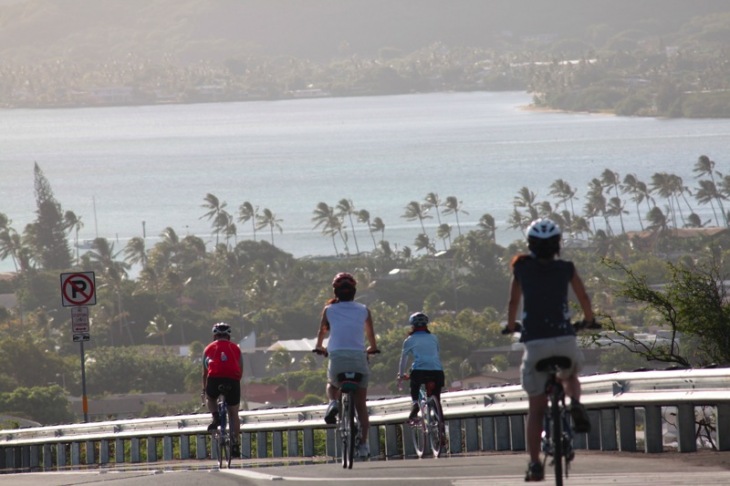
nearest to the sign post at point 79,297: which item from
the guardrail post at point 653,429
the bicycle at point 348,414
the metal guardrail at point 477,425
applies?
the metal guardrail at point 477,425

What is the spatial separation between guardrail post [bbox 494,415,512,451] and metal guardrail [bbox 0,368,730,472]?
0.5 inches

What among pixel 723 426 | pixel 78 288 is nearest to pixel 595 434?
pixel 723 426

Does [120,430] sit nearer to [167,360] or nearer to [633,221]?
[167,360]

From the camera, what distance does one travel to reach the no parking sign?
26.0m

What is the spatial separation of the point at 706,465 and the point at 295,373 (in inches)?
3386

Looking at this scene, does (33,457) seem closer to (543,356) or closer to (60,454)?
(60,454)

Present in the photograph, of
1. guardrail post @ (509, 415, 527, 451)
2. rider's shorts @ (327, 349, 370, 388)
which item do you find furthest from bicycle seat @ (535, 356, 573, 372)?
guardrail post @ (509, 415, 527, 451)

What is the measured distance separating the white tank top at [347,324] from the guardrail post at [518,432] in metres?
2.42

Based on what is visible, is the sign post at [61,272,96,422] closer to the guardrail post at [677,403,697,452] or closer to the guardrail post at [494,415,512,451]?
the guardrail post at [494,415,512,451]

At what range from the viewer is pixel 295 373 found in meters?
97.3

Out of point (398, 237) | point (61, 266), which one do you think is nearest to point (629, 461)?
point (61, 266)

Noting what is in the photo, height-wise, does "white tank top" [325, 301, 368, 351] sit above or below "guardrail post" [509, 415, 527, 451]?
above

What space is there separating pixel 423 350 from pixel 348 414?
2.55 m

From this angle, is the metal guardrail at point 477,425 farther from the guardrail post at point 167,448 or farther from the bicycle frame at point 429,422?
the bicycle frame at point 429,422
